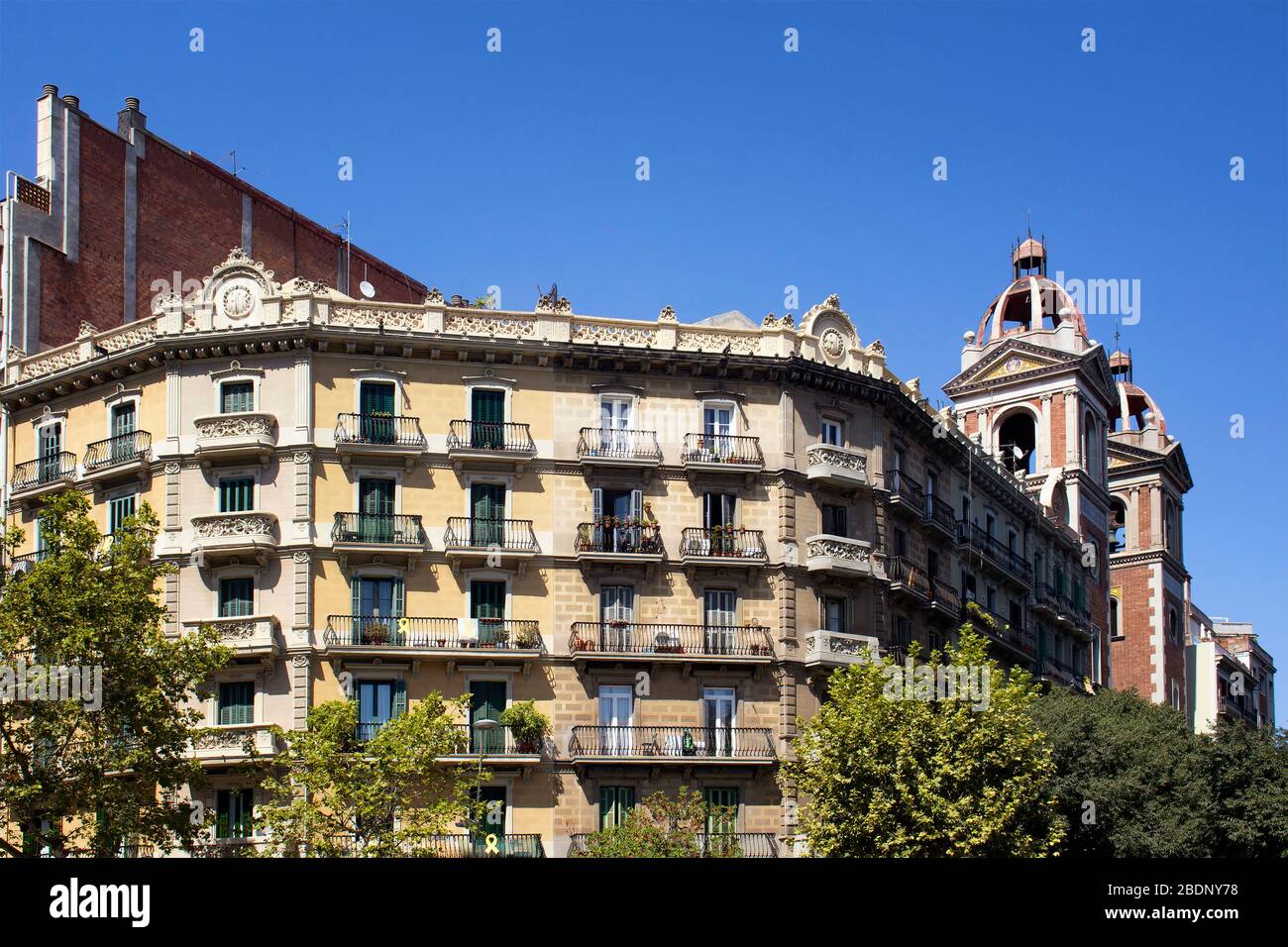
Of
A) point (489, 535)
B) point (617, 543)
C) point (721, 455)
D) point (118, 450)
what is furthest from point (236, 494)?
point (721, 455)

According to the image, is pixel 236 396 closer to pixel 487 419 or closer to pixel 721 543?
pixel 487 419

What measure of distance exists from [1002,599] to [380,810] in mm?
32592

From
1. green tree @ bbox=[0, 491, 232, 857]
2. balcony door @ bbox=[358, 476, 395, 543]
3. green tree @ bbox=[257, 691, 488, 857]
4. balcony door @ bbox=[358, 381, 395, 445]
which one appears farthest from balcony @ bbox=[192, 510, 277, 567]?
green tree @ bbox=[0, 491, 232, 857]

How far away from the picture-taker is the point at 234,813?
4919cm

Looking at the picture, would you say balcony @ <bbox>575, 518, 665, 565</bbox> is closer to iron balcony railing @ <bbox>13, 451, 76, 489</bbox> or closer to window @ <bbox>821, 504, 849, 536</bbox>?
window @ <bbox>821, 504, 849, 536</bbox>

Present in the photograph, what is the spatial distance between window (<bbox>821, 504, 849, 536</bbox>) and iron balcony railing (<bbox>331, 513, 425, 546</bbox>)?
1296cm

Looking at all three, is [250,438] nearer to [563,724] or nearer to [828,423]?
[563,724]

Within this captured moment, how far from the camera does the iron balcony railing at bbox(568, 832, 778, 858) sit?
4900cm

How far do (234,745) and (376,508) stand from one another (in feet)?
25.8

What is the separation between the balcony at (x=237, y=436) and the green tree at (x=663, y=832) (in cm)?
1475

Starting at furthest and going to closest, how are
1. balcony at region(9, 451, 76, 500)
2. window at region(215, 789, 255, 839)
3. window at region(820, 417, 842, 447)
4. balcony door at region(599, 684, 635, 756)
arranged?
window at region(820, 417, 842, 447) → balcony at region(9, 451, 76, 500) → balcony door at region(599, 684, 635, 756) → window at region(215, 789, 255, 839)

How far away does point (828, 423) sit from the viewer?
57.0 metres

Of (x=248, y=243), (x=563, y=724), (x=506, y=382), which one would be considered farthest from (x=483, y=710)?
(x=248, y=243)

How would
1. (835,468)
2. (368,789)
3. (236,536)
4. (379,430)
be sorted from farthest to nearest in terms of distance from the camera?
(835,468) < (379,430) < (236,536) < (368,789)
